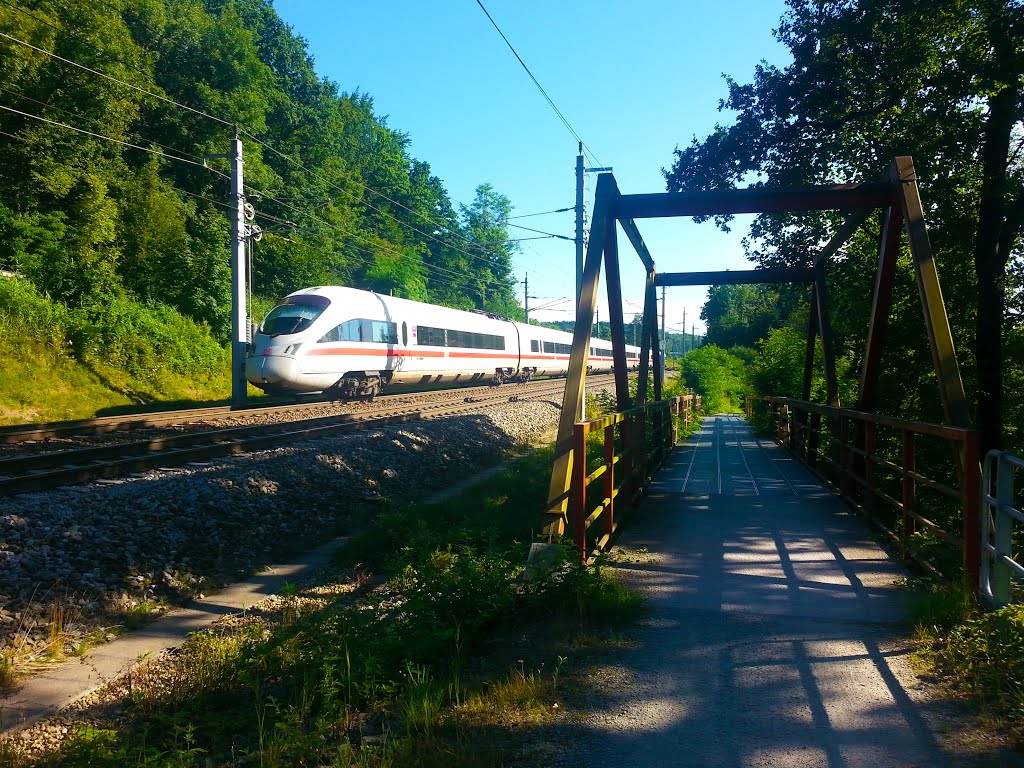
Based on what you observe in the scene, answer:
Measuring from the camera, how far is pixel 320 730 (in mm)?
3396

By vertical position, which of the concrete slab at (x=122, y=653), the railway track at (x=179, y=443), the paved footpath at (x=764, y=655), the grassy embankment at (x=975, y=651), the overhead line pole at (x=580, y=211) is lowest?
the concrete slab at (x=122, y=653)

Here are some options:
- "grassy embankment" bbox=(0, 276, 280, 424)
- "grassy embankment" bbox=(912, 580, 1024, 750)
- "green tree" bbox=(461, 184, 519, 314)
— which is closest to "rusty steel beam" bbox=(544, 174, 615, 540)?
"grassy embankment" bbox=(912, 580, 1024, 750)

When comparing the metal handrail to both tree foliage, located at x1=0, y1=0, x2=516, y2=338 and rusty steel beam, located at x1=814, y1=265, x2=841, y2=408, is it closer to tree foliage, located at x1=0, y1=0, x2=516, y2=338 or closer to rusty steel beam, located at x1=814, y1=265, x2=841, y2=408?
rusty steel beam, located at x1=814, y1=265, x2=841, y2=408

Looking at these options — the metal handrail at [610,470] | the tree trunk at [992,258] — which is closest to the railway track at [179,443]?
the metal handrail at [610,470]

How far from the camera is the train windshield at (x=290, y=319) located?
780 inches

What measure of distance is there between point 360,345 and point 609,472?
51.9 ft

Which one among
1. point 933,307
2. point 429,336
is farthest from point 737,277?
point 429,336

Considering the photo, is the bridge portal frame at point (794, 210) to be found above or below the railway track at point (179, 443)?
above

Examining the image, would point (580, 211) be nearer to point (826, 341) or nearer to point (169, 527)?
point (826, 341)

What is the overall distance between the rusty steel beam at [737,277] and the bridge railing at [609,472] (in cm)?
310

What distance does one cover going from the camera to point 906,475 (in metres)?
6.06

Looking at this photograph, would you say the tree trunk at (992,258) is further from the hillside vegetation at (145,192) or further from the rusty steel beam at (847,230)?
the hillside vegetation at (145,192)

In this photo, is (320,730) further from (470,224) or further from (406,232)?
(470,224)

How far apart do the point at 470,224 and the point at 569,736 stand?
75961 millimetres
